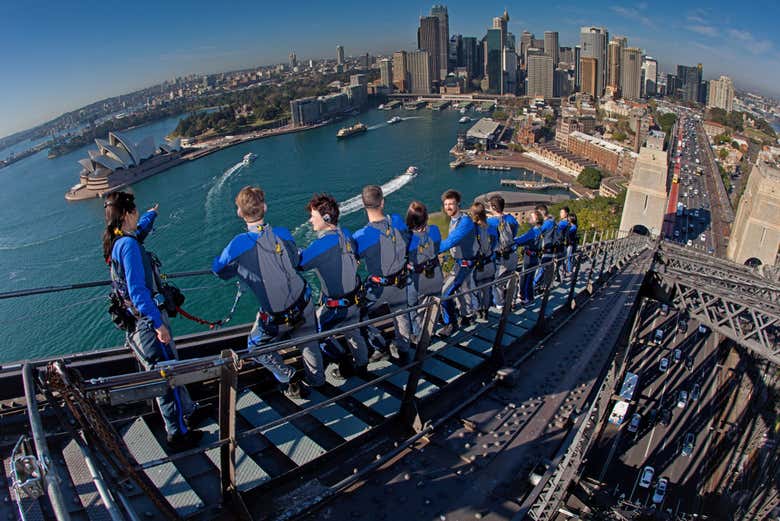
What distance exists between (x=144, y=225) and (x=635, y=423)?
26.8 ft

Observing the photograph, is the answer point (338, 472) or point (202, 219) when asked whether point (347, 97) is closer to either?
point (202, 219)

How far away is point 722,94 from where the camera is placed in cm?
6950

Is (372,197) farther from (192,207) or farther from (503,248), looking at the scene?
(192,207)

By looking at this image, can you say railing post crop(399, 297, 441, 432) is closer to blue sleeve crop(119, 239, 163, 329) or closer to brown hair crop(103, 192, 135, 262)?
blue sleeve crop(119, 239, 163, 329)

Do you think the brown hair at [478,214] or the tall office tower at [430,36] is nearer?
the brown hair at [478,214]

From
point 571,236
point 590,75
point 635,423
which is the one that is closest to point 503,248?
point 571,236

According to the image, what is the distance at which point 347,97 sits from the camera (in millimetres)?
62250

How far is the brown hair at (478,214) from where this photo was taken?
2.85m

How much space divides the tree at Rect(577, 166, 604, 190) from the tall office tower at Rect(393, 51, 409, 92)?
4892 centimetres

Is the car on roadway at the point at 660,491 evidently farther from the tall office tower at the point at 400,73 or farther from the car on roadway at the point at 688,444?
the tall office tower at the point at 400,73

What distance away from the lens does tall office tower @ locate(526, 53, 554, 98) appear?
70.0 m

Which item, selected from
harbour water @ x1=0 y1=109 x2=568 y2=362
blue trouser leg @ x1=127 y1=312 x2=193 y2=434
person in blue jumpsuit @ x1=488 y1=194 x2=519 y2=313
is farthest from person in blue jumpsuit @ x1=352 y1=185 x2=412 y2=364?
harbour water @ x1=0 y1=109 x2=568 y2=362

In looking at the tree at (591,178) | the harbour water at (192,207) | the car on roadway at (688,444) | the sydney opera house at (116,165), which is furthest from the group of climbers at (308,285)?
the tree at (591,178)

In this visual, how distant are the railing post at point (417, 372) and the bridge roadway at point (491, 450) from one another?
0.09m
